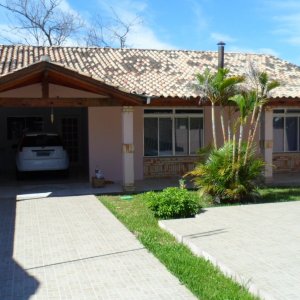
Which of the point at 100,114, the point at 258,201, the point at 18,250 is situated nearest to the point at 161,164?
the point at 100,114

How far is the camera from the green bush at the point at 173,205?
8.59 m

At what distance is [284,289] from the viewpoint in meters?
4.67

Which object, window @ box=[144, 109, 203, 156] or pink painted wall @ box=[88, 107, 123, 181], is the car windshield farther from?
window @ box=[144, 109, 203, 156]

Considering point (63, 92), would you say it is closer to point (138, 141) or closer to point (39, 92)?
point (39, 92)

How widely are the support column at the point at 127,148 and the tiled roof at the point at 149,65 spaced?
92cm

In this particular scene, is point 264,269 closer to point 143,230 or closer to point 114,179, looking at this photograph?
point 143,230

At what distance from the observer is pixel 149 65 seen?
1630 cm

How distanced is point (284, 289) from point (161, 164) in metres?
10.3

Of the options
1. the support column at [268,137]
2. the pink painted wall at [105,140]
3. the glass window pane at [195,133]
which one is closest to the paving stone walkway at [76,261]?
the pink painted wall at [105,140]

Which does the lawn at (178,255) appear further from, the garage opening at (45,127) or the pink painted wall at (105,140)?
the garage opening at (45,127)

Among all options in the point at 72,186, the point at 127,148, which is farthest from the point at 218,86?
the point at 72,186

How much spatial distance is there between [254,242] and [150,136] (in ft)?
28.0

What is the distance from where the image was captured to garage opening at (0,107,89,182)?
1783 cm

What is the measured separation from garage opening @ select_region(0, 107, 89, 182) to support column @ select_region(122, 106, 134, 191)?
5324mm
